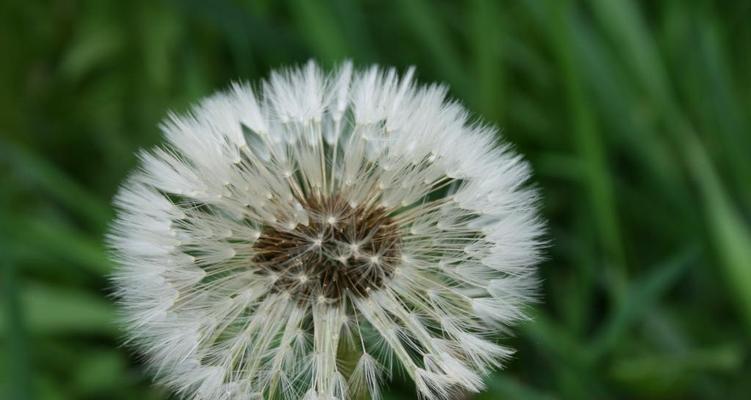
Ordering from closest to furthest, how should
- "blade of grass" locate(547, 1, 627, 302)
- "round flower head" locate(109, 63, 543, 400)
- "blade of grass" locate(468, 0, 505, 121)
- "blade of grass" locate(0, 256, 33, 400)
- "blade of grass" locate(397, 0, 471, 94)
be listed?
"round flower head" locate(109, 63, 543, 400), "blade of grass" locate(0, 256, 33, 400), "blade of grass" locate(547, 1, 627, 302), "blade of grass" locate(468, 0, 505, 121), "blade of grass" locate(397, 0, 471, 94)

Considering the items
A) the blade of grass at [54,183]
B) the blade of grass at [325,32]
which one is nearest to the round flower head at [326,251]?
the blade of grass at [325,32]

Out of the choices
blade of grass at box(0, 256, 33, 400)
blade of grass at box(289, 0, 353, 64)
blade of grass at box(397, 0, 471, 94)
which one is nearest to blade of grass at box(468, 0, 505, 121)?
blade of grass at box(397, 0, 471, 94)

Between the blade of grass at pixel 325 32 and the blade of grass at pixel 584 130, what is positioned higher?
the blade of grass at pixel 325 32

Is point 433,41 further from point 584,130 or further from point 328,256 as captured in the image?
point 328,256

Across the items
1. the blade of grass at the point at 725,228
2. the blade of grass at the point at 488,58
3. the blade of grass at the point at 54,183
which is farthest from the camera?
the blade of grass at the point at 54,183

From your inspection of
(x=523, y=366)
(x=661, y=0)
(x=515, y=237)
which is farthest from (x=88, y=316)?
(x=661, y=0)

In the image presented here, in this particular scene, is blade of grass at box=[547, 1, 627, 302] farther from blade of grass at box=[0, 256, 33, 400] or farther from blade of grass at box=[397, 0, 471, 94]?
blade of grass at box=[0, 256, 33, 400]

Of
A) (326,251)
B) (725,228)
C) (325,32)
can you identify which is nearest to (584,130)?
(725,228)

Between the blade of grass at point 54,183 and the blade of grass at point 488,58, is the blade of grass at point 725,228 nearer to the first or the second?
the blade of grass at point 488,58
